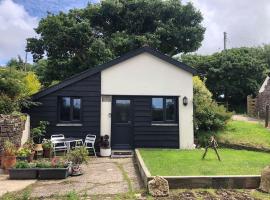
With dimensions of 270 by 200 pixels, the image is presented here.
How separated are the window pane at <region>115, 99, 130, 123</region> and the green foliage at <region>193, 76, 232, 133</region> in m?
3.38

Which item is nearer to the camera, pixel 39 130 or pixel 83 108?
pixel 39 130

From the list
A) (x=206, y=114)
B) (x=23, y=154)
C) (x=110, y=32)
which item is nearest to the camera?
(x=23, y=154)

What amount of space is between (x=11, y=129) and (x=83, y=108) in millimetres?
4136

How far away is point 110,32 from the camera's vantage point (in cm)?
2978

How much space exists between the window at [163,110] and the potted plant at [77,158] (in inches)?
230

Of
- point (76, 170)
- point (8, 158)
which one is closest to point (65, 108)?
point (8, 158)

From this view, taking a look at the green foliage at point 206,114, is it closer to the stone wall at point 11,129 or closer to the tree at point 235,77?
the stone wall at point 11,129

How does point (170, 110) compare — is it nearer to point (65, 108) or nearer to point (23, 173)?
point (65, 108)

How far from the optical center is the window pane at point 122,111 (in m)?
15.3

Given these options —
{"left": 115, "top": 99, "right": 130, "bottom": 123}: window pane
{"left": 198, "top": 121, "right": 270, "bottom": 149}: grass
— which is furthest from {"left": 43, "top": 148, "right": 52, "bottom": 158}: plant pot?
{"left": 198, "top": 121, "right": 270, "bottom": 149}: grass

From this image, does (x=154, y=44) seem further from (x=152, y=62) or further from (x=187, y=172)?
(x=187, y=172)

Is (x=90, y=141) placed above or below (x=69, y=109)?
below

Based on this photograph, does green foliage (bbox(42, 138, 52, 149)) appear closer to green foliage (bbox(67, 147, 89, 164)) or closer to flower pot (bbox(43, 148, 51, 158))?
flower pot (bbox(43, 148, 51, 158))

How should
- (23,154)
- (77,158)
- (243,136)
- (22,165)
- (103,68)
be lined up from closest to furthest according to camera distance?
(22,165), (77,158), (23,154), (103,68), (243,136)
